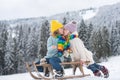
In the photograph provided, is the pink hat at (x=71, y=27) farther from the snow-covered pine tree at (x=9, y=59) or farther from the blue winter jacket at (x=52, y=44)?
the snow-covered pine tree at (x=9, y=59)

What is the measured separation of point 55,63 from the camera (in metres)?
7.80

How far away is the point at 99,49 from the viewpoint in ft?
226

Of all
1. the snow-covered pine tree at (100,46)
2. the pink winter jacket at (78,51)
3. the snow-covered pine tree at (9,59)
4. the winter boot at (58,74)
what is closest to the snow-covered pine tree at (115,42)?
the snow-covered pine tree at (100,46)

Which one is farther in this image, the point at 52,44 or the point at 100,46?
the point at 100,46

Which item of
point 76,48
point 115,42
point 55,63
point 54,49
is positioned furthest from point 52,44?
point 115,42

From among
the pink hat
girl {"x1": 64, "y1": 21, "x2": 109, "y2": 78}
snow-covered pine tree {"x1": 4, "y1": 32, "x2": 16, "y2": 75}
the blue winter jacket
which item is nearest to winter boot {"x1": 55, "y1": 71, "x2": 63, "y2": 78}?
the blue winter jacket

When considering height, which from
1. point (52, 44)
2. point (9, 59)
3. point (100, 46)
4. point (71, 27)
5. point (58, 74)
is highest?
point (71, 27)

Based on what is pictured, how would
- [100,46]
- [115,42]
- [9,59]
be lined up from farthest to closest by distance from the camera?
[115,42] → [100,46] → [9,59]

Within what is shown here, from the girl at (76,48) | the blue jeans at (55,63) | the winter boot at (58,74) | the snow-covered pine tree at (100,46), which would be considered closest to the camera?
the winter boot at (58,74)

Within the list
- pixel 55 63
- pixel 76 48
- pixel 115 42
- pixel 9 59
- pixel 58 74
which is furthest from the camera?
pixel 115 42

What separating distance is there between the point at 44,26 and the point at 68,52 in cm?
6048

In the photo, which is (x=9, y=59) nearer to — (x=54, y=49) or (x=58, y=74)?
(x=54, y=49)

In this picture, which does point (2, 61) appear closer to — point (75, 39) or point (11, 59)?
point (11, 59)

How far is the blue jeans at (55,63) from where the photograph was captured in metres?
7.77
